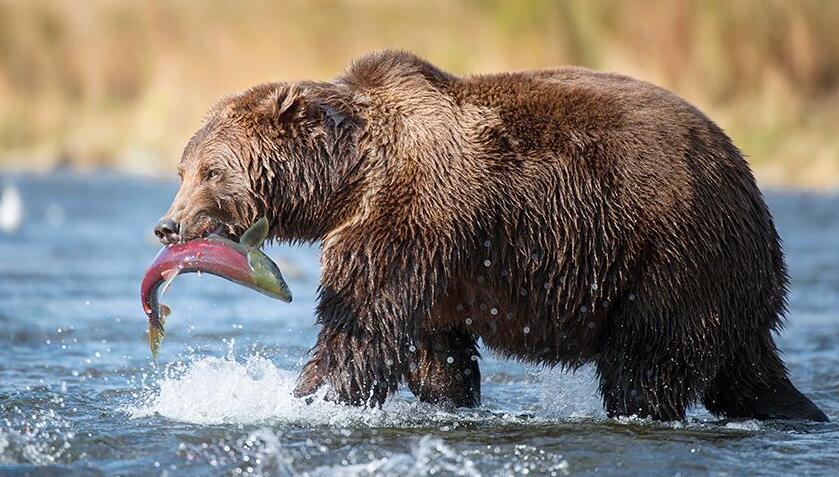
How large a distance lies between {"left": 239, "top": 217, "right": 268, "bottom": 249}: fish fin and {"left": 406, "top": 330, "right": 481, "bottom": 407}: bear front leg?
0.99m

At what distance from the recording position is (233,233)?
6.16m

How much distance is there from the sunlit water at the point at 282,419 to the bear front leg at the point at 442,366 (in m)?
0.08

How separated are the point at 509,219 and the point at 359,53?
1063 inches

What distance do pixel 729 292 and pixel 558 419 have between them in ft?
3.40

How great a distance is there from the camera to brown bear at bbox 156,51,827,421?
600cm

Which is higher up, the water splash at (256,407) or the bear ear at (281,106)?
the bear ear at (281,106)

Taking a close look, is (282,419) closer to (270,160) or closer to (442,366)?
(442,366)

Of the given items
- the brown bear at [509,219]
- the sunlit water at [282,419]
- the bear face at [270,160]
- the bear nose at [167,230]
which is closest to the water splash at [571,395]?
the sunlit water at [282,419]

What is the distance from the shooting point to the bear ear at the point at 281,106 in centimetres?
616

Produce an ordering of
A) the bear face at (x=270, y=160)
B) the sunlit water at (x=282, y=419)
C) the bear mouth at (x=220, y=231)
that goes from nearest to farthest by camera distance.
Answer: the sunlit water at (x=282, y=419), the bear mouth at (x=220, y=231), the bear face at (x=270, y=160)

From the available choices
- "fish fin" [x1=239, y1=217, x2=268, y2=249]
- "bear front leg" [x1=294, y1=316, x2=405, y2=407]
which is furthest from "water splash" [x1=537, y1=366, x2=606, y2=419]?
"fish fin" [x1=239, y1=217, x2=268, y2=249]

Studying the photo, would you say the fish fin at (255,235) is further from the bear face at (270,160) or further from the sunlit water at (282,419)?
the sunlit water at (282,419)

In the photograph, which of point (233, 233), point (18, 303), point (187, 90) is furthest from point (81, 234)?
point (187, 90)

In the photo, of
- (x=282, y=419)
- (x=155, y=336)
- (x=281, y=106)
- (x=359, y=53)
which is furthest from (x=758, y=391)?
(x=359, y=53)
